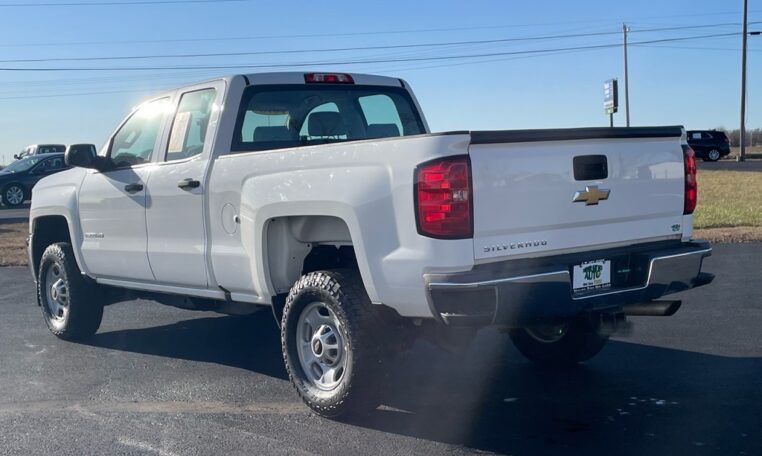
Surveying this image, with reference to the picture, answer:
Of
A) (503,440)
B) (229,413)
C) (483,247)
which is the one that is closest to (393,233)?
(483,247)

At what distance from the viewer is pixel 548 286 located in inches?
181

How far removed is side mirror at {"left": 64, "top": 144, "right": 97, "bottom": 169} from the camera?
6.90 metres

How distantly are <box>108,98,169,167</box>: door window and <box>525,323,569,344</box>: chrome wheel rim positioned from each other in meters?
3.17

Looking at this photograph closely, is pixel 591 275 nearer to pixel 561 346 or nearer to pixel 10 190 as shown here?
pixel 561 346

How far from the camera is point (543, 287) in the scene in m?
4.58

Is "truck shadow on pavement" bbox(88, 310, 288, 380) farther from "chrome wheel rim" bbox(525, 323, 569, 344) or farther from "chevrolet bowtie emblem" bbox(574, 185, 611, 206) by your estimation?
"chevrolet bowtie emblem" bbox(574, 185, 611, 206)

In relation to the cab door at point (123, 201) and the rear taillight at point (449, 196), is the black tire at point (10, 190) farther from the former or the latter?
the rear taillight at point (449, 196)

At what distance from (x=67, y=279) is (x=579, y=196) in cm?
467

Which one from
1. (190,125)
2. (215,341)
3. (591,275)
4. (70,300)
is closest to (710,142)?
(215,341)

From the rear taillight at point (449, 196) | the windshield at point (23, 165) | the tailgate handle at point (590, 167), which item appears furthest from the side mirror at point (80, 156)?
the windshield at point (23, 165)

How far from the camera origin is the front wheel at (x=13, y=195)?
2714 cm

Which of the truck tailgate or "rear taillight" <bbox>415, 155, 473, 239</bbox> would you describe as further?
the truck tailgate

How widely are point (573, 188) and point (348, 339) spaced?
1498 millimetres

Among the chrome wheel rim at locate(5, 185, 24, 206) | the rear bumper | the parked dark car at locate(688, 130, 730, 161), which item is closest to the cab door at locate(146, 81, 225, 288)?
the rear bumper
